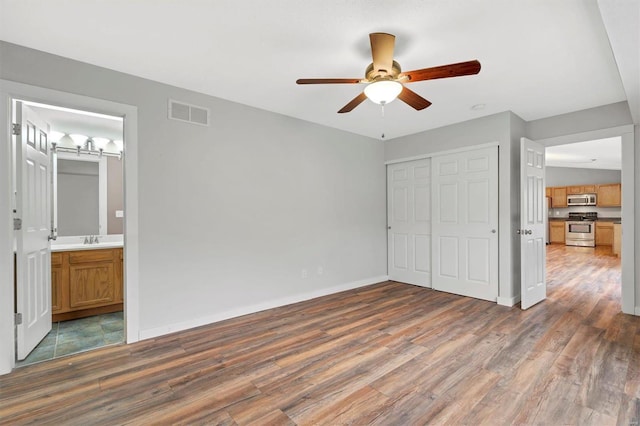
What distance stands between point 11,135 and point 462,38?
11.6ft

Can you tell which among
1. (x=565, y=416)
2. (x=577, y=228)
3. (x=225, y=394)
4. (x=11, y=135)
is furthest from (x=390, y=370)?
(x=577, y=228)

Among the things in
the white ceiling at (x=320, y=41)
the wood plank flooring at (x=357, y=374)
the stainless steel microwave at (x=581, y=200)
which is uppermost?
the white ceiling at (x=320, y=41)

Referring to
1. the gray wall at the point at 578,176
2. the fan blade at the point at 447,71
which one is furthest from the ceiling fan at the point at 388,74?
the gray wall at the point at 578,176

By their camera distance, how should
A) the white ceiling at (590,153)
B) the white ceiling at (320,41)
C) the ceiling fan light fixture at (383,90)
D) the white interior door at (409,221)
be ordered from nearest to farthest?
the white ceiling at (320,41)
the ceiling fan light fixture at (383,90)
the white interior door at (409,221)
the white ceiling at (590,153)

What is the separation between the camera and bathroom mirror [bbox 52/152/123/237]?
12.8ft

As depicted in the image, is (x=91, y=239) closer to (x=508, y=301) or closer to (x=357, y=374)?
(x=357, y=374)

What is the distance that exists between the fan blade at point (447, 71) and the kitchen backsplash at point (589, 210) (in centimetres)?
1108

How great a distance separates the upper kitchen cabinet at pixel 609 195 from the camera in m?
9.07

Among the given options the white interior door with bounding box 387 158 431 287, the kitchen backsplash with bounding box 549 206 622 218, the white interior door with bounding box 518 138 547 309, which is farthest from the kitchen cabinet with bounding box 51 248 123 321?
the kitchen backsplash with bounding box 549 206 622 218

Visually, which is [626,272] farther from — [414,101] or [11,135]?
[11,135]

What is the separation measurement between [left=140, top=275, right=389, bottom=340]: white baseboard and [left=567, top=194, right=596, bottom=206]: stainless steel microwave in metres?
8.87

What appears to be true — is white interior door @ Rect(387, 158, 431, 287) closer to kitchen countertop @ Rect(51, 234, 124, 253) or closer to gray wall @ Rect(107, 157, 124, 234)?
kitchen countertop @ Rect(51, 234, 124, 253)

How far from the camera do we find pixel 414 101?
2.54 m

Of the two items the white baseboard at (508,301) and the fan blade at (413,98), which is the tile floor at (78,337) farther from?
the white baseboard at (508,301)
